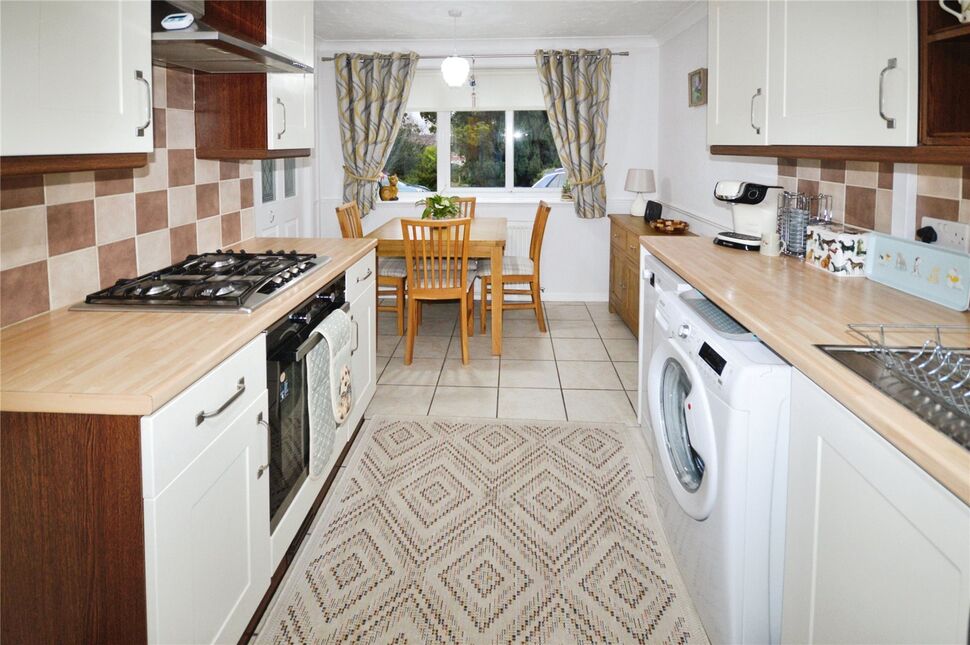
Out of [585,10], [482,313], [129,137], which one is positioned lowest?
[482,313]

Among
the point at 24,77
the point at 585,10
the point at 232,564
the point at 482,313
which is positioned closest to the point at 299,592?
the point at 232,564

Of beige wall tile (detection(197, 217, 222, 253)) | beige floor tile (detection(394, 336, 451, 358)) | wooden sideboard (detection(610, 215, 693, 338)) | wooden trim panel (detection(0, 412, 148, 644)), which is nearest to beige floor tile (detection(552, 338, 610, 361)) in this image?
wooden sideboard (detection(610, 215, 693, 338))

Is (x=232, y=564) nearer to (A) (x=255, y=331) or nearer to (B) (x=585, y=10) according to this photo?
(A) (x=255, y=331)

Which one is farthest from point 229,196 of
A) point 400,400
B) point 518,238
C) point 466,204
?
point 518,238

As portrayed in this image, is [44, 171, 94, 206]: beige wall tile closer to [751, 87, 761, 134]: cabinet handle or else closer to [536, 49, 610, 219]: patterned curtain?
[751, 87, 761, 134]: cabinet handle

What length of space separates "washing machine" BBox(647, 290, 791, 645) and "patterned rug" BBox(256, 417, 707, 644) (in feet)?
0.83

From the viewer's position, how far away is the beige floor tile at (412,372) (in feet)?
13.3

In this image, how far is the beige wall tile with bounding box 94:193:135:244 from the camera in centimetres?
205

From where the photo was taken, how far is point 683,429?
2.06 m

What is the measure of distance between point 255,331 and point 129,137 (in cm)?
53

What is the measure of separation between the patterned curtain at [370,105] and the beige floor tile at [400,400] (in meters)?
2.68

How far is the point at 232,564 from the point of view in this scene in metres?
1.65

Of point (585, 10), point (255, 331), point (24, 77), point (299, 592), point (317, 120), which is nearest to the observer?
point (24, 77)

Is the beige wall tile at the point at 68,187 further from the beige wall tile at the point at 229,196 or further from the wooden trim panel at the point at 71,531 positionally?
the beige wall tile at the point at 229,196
